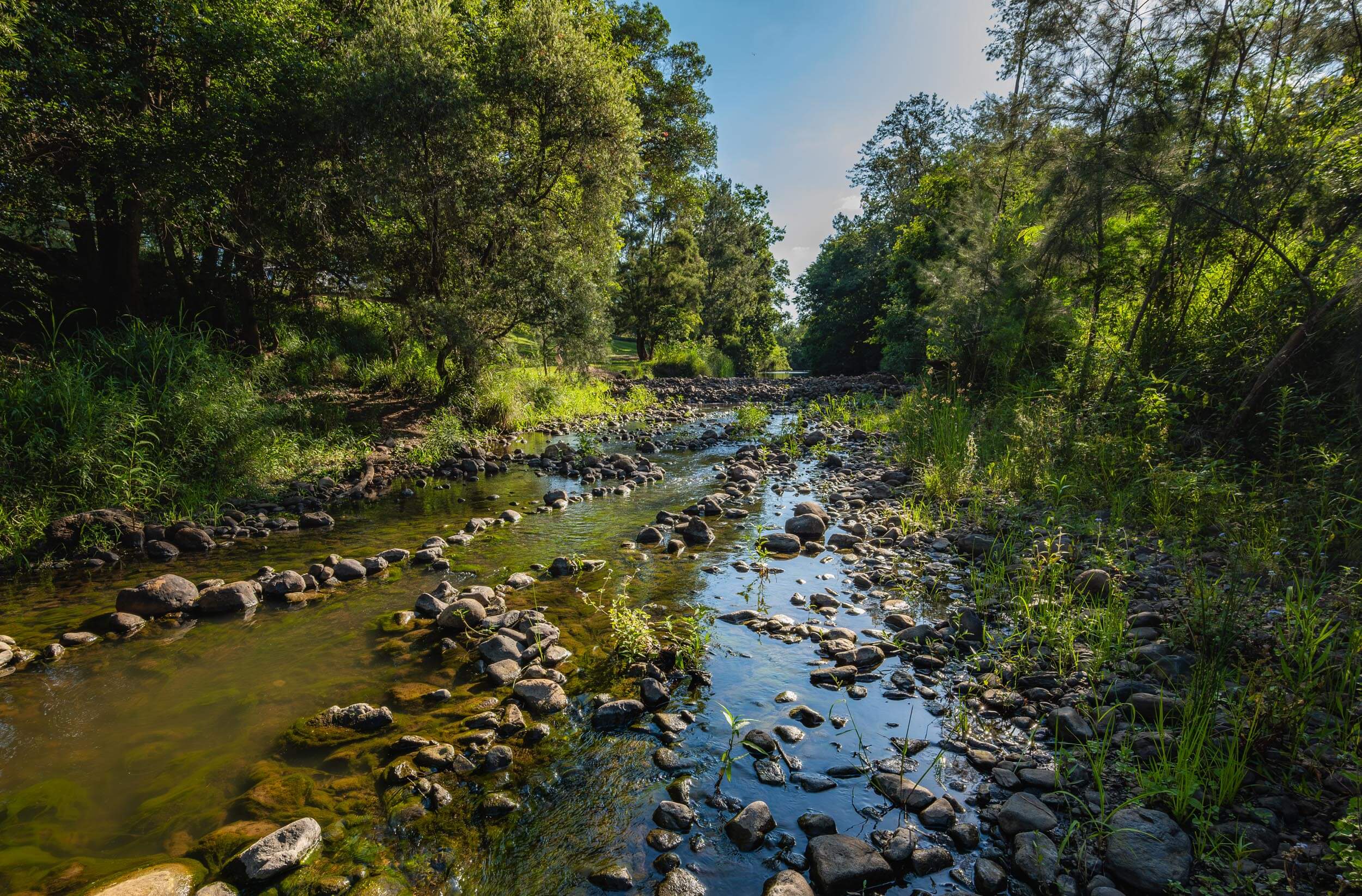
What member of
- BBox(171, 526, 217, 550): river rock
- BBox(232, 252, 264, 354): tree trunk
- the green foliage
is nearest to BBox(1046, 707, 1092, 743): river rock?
BBox(171, 526, 217, 550): river rock

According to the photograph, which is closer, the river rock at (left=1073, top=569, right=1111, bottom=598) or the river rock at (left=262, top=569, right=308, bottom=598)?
the river rock at (left=1073, top=569, right=1111, bottom=598)

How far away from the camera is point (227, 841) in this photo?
9.33 ft

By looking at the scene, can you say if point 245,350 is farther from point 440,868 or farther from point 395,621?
point 440,868

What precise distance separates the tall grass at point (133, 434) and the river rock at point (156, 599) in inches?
84.5

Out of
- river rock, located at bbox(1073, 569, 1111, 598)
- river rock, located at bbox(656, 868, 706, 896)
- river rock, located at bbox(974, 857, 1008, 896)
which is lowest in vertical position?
river rock, located at bbox(656, 868, 706, 896)

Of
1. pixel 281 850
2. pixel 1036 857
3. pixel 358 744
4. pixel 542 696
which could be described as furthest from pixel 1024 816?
pixel 358 744

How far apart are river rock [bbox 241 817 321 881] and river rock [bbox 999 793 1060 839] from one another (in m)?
3.38

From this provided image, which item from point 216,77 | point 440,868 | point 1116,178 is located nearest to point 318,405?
point 216,77

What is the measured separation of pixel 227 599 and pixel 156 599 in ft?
1.78

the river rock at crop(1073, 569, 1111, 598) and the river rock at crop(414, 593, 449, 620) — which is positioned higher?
the river rock at crop(1073, 569, 1111, 598)

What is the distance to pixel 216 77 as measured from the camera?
34.8 feet

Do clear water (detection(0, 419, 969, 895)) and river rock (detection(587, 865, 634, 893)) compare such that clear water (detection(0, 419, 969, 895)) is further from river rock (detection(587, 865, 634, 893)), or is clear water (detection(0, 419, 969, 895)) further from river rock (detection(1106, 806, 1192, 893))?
river rock (detection(1106, 806, 1192, 893))

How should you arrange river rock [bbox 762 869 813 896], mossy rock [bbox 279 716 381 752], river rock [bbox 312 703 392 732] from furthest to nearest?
river rock [bbox 312 703 392 732] < mossy rock [bbox 279 716 381 752] < river rock [bbox 762 869 813 896]

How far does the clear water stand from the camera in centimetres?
279
